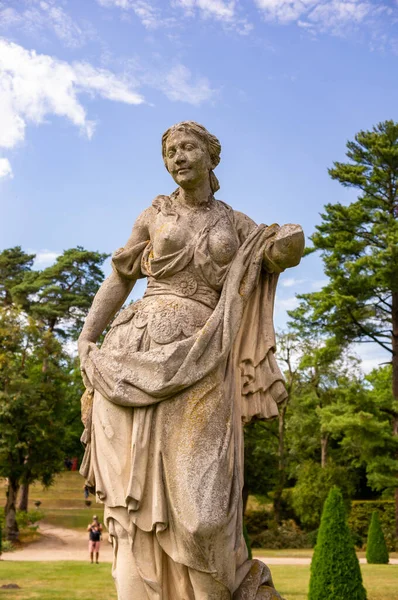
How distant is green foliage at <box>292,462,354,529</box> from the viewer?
25906 mm

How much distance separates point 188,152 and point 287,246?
2.72 feet

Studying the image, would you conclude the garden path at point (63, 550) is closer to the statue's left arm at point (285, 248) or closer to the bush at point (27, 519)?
the bush at point (27, 519)

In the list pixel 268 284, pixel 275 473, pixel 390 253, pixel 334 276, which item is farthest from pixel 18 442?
pixel 268 284

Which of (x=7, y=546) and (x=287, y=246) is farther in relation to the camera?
(x=7, y=546)

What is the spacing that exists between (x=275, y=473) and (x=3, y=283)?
64.9 ft

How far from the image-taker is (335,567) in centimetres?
1051

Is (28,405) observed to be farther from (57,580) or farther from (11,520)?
(57,580)

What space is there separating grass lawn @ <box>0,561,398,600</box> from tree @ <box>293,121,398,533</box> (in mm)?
9155

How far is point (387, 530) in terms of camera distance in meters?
24.5

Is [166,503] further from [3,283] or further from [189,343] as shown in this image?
[3,283]

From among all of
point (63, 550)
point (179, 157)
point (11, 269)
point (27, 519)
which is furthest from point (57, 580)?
point (11, 269)

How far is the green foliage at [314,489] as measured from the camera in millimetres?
25906

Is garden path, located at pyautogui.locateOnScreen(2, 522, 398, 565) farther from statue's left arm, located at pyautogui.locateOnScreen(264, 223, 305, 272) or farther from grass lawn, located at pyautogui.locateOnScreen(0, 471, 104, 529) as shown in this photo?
statue's left arm, located at pyautogui.locateOnScreen(264, 223, 305, 272)

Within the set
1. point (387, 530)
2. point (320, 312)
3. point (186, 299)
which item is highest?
point (320, 312)
